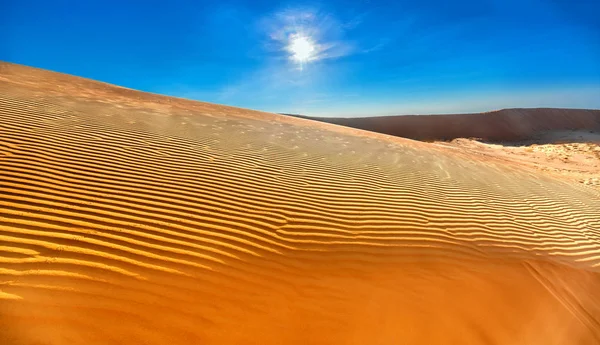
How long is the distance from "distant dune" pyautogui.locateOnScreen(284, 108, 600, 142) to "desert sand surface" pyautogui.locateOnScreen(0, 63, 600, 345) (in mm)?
25179

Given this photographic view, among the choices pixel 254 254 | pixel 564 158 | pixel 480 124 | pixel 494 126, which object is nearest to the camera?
pixel 254 254

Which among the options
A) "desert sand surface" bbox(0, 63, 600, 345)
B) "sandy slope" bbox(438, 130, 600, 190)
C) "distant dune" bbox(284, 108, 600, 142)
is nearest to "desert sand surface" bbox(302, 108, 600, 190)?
"distant dune" bbox(284, 108, 600, 142)

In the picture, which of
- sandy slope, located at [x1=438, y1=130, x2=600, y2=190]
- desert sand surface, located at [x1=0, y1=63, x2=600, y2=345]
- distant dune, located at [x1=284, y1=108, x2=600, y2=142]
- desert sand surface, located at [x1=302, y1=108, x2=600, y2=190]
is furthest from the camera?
distant dune, located at [x1=284, y1=108, x2=600, y2=142]

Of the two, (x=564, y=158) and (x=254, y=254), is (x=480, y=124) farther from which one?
(x=254, y=254)

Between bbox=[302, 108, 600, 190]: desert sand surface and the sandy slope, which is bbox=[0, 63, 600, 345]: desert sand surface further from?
bbox=[302, 108, 600, 190]: desert sand surface

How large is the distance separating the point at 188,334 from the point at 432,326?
1.79 meters

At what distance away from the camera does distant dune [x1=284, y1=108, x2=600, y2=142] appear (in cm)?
2856

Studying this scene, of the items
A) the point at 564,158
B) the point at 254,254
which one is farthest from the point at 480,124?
the point at 254,254

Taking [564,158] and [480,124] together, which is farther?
[480,124]

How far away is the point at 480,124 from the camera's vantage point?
3020cm

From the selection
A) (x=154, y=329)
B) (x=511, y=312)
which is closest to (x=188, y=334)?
(x=154, y=329)

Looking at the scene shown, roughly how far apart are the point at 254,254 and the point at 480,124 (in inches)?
1320

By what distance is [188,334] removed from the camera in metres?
1.91

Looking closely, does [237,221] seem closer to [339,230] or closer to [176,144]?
[339,230]
